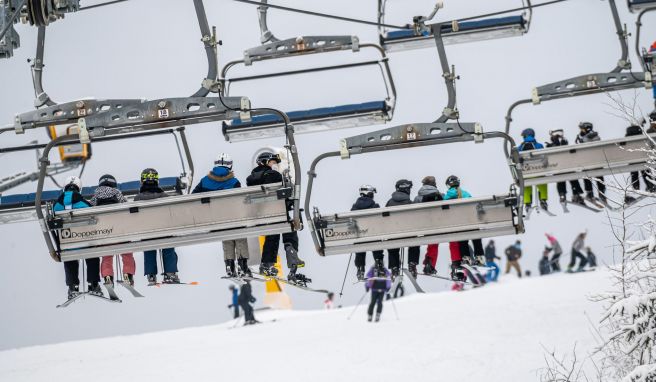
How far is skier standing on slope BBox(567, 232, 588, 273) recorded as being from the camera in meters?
33.6

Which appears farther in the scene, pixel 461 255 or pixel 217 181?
pixel 461 255

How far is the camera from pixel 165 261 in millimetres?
15305

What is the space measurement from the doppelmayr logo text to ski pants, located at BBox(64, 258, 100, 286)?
161cm

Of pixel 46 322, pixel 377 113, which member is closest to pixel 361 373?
pixel 377 113

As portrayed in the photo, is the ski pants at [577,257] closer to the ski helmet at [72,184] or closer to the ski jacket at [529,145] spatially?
the ski jacket at [529,145]

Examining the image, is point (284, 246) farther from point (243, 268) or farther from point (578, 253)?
point (578, 253)

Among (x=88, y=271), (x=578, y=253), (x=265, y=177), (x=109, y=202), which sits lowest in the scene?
(x=578, y=253)

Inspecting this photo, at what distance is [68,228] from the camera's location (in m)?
13.7

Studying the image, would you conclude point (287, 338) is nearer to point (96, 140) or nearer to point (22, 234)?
point (96, 140)

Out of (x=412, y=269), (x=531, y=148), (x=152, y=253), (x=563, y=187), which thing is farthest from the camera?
(x=563, y=187)

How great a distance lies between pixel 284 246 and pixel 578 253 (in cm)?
1930

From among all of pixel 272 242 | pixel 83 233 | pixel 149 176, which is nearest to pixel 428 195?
pixel 272 242

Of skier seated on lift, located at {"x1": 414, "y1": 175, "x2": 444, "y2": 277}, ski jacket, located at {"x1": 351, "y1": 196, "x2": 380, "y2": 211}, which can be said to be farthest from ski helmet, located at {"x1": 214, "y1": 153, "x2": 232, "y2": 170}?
skier seated on lift, located at {"x1": 414, "y1": 175, "x2": 444, "y2": 277}

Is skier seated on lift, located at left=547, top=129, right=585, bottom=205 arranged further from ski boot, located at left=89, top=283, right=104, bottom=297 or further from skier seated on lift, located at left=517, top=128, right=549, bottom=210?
ski boot, located at left=89, top=283, right=104, bottom=297
